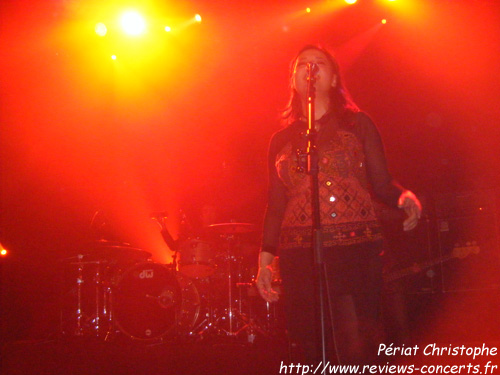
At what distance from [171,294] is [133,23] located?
145 inches

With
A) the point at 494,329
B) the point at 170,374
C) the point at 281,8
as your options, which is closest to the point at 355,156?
the point at 170,374

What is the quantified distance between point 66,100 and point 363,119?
6.52 m

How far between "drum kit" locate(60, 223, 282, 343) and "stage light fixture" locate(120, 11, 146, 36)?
2956 mm

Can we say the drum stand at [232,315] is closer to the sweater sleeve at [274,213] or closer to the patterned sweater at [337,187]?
the sweater sleeve at [274,213]

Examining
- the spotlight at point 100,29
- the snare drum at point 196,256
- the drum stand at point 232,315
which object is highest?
the spotlight at point 100,29

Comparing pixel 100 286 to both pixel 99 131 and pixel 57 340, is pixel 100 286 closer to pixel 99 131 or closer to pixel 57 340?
pixel 57 340

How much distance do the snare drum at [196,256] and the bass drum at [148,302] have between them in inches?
9.1

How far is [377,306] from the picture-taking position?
2125 millimetres

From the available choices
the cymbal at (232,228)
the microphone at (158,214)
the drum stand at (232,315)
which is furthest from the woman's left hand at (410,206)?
the microphone at (158,214)

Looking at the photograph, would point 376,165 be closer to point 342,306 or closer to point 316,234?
point 316,234

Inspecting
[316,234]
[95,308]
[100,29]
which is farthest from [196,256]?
[316,234]

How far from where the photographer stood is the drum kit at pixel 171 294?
713 cm

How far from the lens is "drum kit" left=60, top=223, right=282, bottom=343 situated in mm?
7129

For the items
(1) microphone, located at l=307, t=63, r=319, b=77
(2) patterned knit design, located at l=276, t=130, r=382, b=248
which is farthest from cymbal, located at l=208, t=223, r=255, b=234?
(1) microphone, located at l=307, t=63, r=319, b=77
